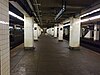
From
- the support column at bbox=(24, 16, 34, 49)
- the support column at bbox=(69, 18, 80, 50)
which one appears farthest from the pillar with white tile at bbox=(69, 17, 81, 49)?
the support column at bbox=(24, 16, 34, 49)

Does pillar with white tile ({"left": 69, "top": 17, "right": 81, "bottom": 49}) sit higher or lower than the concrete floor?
higher

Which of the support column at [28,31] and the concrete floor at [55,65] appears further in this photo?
the support column at [28,31]

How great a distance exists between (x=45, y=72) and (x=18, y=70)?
113 cm

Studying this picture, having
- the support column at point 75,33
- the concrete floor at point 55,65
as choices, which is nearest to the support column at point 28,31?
the support column at point 75,33

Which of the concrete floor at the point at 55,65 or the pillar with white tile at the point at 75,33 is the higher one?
the pillar with white tile at the point at 75,33

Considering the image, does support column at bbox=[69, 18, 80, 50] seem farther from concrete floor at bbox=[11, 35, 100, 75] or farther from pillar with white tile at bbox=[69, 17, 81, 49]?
concrete floor at bbox=[11, 35, 100, 75]

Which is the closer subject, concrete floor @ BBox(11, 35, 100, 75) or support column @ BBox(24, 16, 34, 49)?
concrete floor @ BBox(11, 35, 100, 75)

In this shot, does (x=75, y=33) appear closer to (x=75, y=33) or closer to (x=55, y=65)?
(x=75, y=33)

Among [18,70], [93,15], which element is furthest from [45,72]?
[93,15]

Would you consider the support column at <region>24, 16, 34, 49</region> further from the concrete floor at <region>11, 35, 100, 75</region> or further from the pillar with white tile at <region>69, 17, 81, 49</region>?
the concrete floor at <region>11, 35, 100, 75</region>

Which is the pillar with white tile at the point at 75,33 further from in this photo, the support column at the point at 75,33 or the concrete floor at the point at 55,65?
the concrete floor at the point at 55,65

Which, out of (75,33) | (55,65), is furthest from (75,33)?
(55,65)

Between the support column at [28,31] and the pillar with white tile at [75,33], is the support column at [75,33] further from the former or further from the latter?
the support column at [28,31]

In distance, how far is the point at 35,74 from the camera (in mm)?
6277
